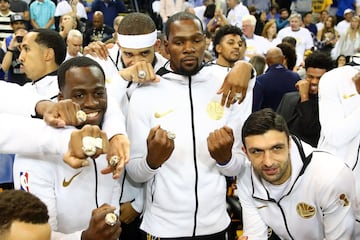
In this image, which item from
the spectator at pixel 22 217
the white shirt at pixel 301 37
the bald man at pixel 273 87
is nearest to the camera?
the spectator at pixel 22 217

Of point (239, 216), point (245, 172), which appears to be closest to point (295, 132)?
point (239, 216)

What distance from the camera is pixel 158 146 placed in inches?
101

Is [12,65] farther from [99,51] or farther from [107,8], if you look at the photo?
[107,8]

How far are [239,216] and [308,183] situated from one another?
4.31ft

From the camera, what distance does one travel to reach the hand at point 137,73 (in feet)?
9.50

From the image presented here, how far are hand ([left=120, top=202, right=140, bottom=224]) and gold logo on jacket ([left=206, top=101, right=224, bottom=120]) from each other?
2.22 ft

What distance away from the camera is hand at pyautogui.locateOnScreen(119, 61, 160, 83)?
2895mm

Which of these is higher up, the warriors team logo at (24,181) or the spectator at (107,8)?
the warriors team logo at (24,181)

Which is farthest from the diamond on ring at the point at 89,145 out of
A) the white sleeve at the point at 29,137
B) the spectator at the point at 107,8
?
the spectator at the point at 107,8

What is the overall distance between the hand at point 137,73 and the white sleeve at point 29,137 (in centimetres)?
74

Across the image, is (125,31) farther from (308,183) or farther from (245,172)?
(308,183)

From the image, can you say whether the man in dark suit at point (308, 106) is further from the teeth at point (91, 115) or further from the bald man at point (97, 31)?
the bald man at point (97, 31)

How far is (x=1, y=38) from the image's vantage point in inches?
343

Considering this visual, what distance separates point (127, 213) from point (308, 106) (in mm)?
1856
